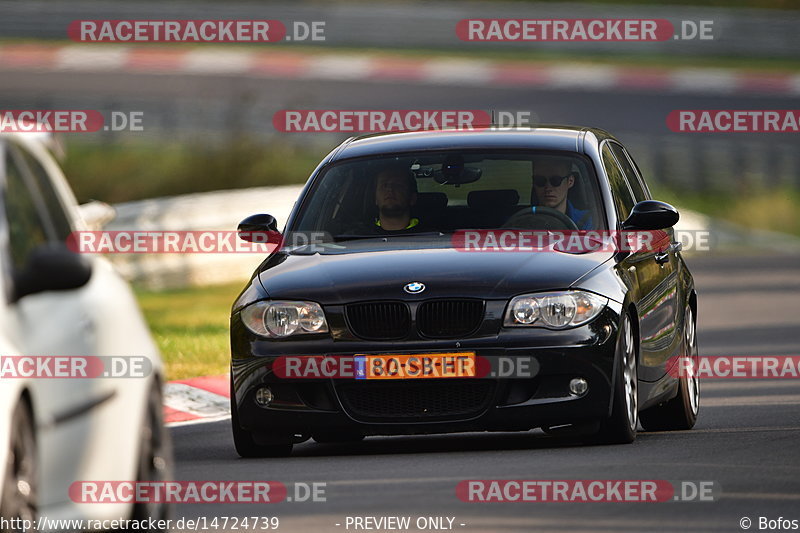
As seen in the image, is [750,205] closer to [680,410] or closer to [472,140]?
[680,410]

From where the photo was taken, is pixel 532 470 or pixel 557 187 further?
pixel 557 187

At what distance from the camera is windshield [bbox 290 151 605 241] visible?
433 inches

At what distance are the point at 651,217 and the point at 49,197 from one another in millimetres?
4498

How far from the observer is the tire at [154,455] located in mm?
7387

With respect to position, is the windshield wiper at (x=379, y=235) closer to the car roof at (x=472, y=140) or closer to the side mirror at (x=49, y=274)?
the car roof at (x=472, y=140)

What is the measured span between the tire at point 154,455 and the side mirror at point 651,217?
4028mm

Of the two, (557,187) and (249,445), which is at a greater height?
(557,187)

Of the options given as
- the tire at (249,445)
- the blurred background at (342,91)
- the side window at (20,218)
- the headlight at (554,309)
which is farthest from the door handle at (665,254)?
the blurred background at (342,91)

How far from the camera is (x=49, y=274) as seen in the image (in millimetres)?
6305

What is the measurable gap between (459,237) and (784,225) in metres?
21.6

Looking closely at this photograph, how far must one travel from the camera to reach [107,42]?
49.0 metres

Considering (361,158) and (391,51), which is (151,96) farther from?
(361,158)

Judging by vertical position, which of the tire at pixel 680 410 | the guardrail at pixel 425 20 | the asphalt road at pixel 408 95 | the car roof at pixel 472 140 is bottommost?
the tire at pixel 680 410

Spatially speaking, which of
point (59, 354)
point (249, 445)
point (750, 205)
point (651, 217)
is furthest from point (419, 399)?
point (750, 205)
